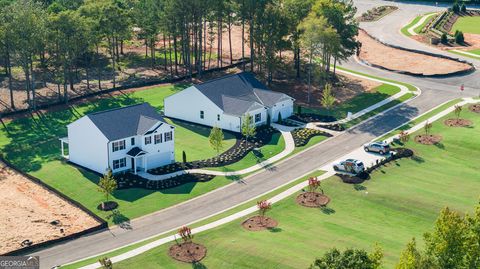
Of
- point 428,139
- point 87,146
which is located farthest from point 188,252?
point 428,139

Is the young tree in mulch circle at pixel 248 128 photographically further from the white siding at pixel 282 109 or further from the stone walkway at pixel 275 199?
the stone walkway at pixel 275 199

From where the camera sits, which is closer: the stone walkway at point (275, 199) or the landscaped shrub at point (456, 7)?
the stone walkway at point (275, 199)

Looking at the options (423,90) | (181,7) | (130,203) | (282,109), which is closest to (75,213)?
(130,203)

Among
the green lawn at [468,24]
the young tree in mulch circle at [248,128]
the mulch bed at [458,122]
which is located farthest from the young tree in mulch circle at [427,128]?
the green lawn at [468,24]

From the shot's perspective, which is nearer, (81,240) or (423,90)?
(81,240)

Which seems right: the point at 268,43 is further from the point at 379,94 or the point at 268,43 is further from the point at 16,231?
the point at 16,231

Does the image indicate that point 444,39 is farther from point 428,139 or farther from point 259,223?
point 259,223

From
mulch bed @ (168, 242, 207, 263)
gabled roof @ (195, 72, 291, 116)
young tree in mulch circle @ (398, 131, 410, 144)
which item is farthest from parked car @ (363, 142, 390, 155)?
mulch bed @ (168, 242, 207, 263)
